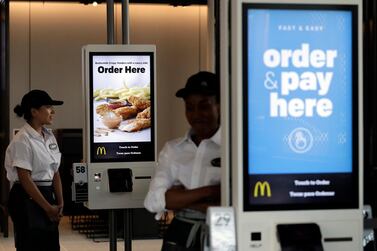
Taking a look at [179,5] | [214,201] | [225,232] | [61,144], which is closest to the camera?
[225,232]

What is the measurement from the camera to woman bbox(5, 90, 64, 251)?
22.4 feet

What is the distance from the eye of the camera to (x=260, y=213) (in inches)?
149

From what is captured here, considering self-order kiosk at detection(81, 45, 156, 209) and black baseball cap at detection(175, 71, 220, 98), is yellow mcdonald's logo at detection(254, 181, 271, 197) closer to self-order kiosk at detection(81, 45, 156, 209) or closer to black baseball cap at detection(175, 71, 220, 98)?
black baseball cap at detection(175, 71, 220, 98)

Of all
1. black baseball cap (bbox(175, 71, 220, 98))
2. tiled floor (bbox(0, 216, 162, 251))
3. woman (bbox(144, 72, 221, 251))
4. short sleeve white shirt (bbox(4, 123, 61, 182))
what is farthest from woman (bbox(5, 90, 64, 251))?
tiled floor (bbox(0, 216, 162, 251))

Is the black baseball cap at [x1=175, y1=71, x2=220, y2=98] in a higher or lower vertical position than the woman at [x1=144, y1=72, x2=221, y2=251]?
higher

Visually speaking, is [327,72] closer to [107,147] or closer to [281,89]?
[281,89]

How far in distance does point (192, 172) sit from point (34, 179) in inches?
112

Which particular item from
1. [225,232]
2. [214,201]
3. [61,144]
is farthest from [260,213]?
[61,144]

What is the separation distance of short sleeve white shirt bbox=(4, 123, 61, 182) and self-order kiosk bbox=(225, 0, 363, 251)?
3.33m

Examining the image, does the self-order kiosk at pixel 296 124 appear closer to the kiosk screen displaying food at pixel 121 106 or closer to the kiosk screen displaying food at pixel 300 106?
the kiosk screen displaying food at pixel 300 106

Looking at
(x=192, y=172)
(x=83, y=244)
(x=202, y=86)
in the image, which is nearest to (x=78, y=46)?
(x=83, y=244)

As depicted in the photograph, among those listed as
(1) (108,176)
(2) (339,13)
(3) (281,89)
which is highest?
(2) (339,13)

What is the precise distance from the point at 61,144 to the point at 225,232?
999cm

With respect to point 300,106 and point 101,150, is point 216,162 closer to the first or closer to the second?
point 300,106
